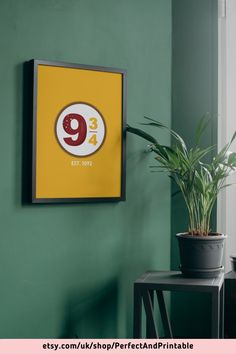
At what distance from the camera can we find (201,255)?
271 cm

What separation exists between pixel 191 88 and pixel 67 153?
927 mm

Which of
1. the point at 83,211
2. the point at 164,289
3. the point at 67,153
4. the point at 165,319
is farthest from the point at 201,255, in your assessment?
the point at 67,153

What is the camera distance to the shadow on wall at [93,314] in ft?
9.33

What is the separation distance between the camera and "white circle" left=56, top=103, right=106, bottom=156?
2.80 meters

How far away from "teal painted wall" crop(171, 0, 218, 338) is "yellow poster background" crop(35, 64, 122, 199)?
1.56ft

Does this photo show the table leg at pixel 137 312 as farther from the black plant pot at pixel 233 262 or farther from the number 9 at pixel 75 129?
the number 9 at pixel 75 129

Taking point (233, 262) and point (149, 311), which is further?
point (233, 262)

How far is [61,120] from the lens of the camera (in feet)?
9.16

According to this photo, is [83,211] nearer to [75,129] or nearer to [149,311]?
[75,129]

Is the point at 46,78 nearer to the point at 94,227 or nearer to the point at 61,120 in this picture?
the point at 61,120

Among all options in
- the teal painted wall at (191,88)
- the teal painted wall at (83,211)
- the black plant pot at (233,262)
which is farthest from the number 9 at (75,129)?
the black plant pot at (233,262)

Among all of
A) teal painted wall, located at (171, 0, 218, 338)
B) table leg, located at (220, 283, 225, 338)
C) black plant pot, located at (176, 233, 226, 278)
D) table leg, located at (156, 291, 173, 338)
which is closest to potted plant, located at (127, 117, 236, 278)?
black plant pot, located at (176, 233, 226, 278)

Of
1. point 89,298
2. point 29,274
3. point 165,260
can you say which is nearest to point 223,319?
point 165,260

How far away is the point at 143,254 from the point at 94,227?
0.37 m
